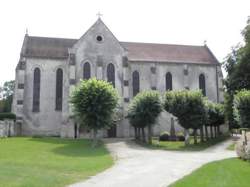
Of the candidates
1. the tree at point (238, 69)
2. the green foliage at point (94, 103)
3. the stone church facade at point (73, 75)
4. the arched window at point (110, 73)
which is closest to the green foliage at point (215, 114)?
the tree at point (238, 69)

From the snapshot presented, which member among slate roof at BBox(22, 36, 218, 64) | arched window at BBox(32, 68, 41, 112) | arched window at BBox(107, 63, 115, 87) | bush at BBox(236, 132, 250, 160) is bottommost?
bush at BBox(236, 132, 250, 160)

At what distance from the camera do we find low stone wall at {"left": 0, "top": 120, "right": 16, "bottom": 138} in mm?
40312

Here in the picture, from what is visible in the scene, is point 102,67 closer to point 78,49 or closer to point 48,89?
point 78,49

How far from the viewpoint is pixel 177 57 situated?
169 feet

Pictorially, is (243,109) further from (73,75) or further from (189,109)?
(73,75)

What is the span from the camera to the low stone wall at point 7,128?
40.3m

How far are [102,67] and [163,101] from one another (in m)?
12.4

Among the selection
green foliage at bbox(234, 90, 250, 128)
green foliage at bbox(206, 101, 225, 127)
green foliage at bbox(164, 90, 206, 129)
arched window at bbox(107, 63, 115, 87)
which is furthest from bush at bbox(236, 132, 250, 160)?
arched window at bbox(107, 63, 115, 87)

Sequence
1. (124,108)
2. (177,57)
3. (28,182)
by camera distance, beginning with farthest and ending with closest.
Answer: (177,57), (124,108), (28,182)

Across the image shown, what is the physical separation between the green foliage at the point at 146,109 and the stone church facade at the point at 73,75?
7.78 meters

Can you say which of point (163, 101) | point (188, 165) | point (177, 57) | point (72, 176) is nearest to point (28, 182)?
point (72, 176)

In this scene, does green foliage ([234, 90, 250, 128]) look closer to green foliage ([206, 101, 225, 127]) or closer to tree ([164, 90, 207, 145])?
tree ([164, 90, 207, 145])

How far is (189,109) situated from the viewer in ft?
112

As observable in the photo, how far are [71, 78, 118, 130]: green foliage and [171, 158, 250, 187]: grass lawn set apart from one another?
56.4 ft
